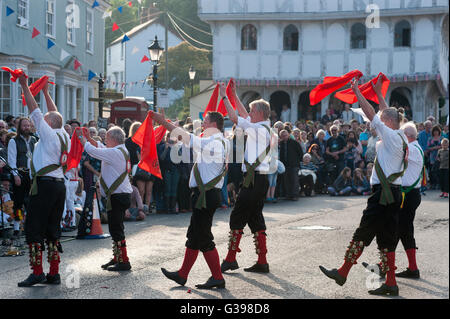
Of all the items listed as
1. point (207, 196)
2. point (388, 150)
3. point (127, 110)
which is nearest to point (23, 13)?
point (127, 110)

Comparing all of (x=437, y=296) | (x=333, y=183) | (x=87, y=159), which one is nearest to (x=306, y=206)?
(x=333, y=183)

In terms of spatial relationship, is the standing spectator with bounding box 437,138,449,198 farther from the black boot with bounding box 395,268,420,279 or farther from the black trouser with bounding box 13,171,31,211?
the black trouser with bounding box 13,171,31,211

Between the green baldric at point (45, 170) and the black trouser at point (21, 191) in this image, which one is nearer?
the green baldric at point (45, 170)

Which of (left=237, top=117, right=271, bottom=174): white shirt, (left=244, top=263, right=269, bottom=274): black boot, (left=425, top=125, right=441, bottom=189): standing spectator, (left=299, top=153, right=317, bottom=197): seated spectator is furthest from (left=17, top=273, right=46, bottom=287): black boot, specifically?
(left=425, top=125, right=441, bottom=189): standing spectator

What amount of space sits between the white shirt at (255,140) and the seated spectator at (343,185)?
11.2 m

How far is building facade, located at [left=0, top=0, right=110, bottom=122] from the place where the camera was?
2247 cm

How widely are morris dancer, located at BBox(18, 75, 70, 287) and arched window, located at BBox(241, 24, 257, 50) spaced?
30.0 meters

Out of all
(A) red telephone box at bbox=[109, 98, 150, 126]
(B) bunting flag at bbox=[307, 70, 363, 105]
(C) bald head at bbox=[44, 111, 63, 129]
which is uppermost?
(A) red telephone box at bbox=[109, 98, 150, 126]

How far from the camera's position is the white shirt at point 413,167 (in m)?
8.30

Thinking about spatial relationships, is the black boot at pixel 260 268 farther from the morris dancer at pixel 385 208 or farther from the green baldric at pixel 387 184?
the green baldric at pixel 387 184

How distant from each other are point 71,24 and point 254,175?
72.5 ft

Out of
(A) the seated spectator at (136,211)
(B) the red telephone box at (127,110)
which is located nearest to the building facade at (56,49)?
(B) the red telephone box at (127,110)

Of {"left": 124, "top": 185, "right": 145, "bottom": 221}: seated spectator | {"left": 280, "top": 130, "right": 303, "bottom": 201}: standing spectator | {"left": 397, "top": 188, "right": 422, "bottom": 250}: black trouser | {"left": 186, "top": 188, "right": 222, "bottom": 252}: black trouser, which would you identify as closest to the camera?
{"left": 186, "top": 188, "right": 222, "bottom": 252}: black trouser

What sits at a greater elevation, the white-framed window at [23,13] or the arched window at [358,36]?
the arched window at [358,36]
